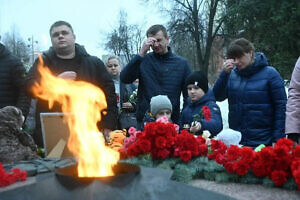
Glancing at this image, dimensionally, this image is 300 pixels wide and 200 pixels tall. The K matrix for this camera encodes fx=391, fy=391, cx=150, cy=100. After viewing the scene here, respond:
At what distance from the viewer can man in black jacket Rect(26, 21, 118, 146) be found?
3.69 m

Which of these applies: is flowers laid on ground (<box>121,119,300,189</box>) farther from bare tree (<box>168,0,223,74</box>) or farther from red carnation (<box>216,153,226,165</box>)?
bare tree (<box>168,0,223,74</box>)

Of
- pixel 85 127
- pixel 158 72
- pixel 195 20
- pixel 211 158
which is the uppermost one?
pixel 195 20

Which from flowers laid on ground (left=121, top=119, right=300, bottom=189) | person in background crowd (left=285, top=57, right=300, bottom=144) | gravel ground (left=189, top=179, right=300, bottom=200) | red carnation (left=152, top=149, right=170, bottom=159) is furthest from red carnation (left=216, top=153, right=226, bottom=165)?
person in background crowd (left=285, top=57, right=300, bottom=144)

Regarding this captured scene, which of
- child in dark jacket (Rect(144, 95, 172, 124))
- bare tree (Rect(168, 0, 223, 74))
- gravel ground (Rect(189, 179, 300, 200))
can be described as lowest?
gravel ground (Rect(189, 179, 300, 200))

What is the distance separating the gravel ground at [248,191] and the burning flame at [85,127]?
54cm

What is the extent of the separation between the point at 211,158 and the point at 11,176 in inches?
48.1

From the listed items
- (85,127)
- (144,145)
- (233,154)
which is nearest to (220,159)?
(233,154)

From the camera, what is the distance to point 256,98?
368 centimetres

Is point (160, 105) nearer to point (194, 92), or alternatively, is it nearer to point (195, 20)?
point (194, 92)

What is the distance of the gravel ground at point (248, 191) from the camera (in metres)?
2.05

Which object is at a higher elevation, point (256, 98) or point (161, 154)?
point (256, 98)

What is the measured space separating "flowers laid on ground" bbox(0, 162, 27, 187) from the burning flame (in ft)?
1.18

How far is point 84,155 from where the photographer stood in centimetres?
227

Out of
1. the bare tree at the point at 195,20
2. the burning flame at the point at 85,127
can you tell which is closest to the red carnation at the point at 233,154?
the burning flame at the point at 85,127
